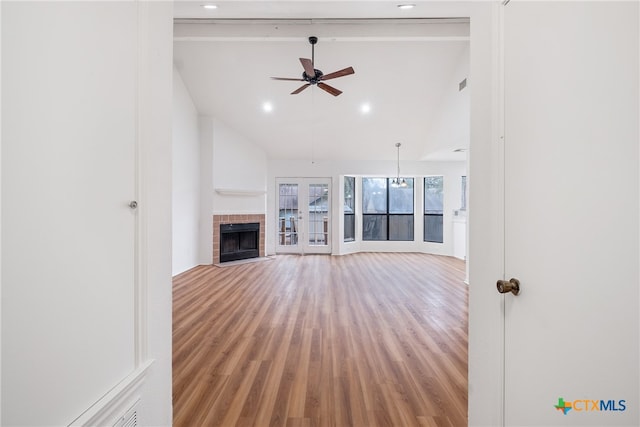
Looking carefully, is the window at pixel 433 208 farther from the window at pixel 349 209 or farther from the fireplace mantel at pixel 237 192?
the fireplace mantel at pixel 237 192

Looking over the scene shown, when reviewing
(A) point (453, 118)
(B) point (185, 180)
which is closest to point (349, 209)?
(A) point (453, 118)

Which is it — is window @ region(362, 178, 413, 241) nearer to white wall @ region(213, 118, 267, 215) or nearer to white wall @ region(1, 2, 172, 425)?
white wall @ region(213, 118, 267, 215)

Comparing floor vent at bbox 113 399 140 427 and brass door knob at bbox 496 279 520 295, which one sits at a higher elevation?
brass door knob at bbox 496 279 520 295

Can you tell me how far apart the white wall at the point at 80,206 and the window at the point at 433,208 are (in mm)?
7768

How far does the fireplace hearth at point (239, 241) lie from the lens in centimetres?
629

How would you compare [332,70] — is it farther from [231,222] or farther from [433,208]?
[433,208]

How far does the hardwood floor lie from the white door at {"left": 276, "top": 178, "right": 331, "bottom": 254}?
3.09m

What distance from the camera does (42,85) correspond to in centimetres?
65

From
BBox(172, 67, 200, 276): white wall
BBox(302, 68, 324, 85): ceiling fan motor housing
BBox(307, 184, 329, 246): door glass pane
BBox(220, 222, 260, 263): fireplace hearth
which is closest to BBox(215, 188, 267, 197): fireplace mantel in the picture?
BBox(172, 67, 200, 276): white wall

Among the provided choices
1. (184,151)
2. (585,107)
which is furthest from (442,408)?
(184,151)

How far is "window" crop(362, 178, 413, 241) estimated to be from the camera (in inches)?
324

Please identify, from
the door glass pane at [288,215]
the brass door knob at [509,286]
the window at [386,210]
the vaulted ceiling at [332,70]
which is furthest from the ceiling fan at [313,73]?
the window at [386,210]

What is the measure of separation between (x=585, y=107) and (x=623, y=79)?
9 cm

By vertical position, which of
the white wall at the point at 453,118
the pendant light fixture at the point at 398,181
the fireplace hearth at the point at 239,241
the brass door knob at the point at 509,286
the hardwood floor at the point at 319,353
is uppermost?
the white wall at the point at 453,118
